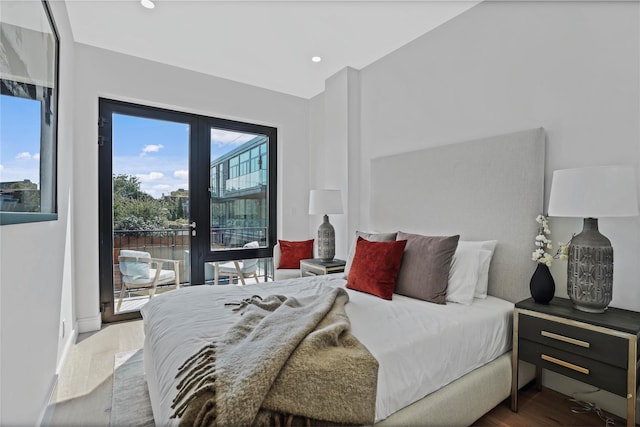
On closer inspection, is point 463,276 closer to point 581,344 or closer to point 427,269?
point 427,269

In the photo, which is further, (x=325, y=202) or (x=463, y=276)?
(x=325, y=202)

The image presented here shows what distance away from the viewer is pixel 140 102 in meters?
3.45

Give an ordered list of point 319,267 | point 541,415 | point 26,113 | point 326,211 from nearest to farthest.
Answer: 1. point 26,113
2. point 541,415
3. point 319,267
4. point 326,211

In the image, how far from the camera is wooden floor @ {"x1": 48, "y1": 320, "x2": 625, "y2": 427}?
1.79 metres

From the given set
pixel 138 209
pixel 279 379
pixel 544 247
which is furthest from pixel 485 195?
pixel 138 209

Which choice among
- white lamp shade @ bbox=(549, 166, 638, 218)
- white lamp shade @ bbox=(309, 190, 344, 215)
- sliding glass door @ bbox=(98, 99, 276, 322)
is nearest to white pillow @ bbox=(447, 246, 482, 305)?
white lamp shade @ bbox=(549, 166, 638, 218)

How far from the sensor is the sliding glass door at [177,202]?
134 inches

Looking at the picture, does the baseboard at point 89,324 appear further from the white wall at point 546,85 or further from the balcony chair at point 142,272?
the white wall at point 546,85

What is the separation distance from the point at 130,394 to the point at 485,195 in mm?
2819

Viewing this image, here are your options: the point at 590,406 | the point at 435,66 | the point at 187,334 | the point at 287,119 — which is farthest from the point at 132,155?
the point at 590,406

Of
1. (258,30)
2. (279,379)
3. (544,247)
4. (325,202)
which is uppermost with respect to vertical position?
(258,30)

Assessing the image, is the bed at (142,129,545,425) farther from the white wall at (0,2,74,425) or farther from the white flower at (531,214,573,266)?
the white wall at (0,2,74,425)

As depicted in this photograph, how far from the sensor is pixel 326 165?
13.3 feet

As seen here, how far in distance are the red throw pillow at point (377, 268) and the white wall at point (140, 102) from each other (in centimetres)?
214
